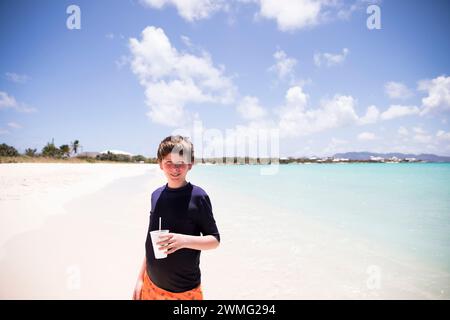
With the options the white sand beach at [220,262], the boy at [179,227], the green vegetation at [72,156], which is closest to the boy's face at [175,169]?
the boy at [179,227]

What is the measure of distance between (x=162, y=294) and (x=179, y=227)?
1.76 feet

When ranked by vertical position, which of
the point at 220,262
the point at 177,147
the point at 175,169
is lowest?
the point at 220,262

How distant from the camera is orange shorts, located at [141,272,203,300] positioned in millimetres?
1736

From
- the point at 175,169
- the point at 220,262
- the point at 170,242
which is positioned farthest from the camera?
the point at 220,262

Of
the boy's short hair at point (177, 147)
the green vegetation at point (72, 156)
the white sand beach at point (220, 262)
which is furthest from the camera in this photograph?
the green vegetation at point (72, 156)

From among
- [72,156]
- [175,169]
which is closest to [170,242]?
[175,169]

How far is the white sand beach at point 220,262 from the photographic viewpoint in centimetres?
375

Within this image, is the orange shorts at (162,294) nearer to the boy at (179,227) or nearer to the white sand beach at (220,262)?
the boy at (179,227)

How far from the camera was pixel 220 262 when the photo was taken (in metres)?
5.02

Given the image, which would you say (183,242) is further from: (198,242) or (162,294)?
(162,294)

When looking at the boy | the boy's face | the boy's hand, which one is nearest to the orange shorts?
the boy

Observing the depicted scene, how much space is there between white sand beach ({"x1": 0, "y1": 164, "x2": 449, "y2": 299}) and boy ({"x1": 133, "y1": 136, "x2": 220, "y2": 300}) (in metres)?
2.21
